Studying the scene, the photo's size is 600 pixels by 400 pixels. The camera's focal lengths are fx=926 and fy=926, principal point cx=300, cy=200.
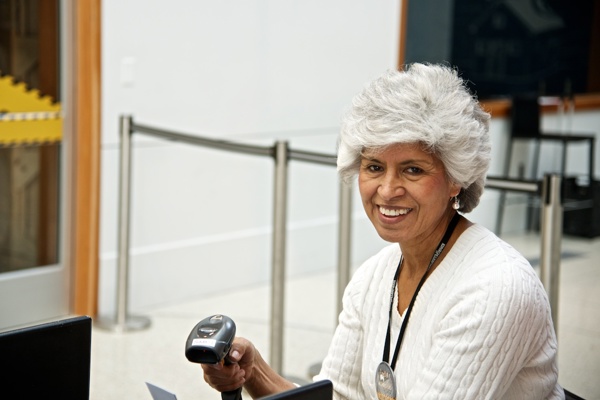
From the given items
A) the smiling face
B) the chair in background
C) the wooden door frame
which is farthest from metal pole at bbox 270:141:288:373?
the chair in background

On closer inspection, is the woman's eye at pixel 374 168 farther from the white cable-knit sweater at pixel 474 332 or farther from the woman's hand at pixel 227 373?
the woman's hand at pixel 227 373

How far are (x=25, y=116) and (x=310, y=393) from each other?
144 inches

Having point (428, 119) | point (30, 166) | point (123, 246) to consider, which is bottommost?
point (123, 246)

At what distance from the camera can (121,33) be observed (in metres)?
4.92

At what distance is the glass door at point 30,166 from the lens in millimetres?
4684

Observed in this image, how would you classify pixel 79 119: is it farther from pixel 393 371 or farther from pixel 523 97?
pixel 523 97

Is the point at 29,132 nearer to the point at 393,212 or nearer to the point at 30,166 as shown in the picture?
the point at 30,166

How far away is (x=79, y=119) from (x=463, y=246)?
128 inches

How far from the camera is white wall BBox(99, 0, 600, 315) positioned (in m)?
5.05

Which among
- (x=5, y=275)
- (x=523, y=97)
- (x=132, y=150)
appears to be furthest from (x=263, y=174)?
(x=523, y=97)

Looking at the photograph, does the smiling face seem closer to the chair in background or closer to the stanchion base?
the stanchion base

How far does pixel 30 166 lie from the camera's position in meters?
4.84

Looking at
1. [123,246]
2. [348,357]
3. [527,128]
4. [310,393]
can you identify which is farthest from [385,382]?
[527,128]

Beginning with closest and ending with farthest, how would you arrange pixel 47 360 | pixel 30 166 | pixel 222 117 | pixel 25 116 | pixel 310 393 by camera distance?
pixel 310 393
pixel 47 360
pixel 25 116
pixel 30 166
pixel 222 117
